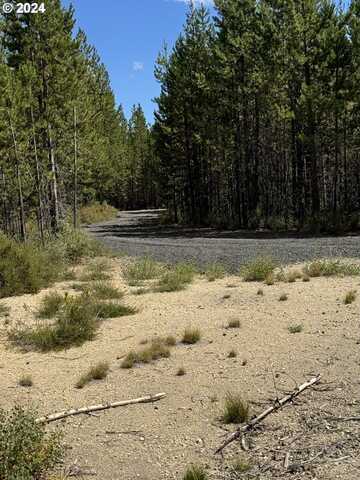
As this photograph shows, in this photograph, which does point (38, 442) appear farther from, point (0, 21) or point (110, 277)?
point (0, 21)

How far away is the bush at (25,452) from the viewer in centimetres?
393

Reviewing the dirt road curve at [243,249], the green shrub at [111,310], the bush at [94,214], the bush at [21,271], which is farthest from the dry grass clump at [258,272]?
the bush at [94,214]

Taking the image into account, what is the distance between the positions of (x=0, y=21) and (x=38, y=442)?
68.3ft

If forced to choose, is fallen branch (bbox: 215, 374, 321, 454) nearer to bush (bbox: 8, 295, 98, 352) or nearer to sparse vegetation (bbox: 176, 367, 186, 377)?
sparse vegetation (bbox: 176, 367, 186, 377)

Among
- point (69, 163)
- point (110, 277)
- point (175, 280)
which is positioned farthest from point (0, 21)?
point (175, 280)

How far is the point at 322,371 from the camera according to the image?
20.7ft

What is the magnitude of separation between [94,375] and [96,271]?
7.64m

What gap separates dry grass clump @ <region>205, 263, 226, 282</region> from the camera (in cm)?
1254

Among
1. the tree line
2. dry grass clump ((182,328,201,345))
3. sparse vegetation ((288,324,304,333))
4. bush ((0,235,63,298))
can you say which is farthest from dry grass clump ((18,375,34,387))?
the tree line

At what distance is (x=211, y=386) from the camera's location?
6.12 metres

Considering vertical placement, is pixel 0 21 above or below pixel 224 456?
above

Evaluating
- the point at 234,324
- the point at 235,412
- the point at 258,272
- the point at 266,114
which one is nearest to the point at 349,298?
the point at 234,324

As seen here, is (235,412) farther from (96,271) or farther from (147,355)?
(96,271)

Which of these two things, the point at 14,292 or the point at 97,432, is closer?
the point at 97,432
